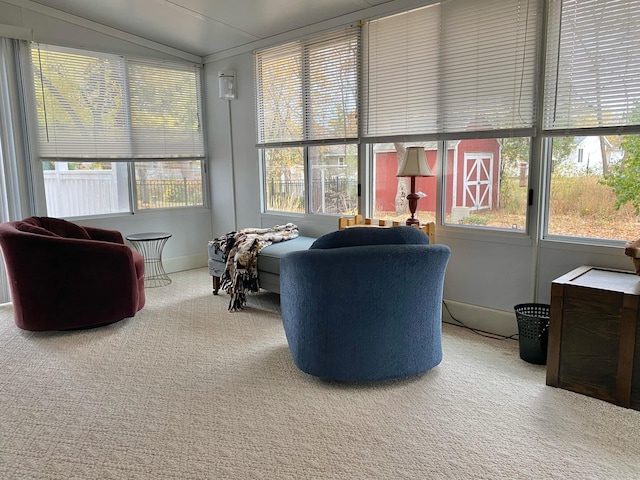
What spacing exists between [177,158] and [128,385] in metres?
3.25

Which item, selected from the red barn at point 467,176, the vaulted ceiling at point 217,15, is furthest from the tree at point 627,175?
the vaulted ceiling at point 217,15

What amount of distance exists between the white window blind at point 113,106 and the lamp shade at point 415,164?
2961mm

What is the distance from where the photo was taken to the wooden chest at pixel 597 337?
87.7 inches

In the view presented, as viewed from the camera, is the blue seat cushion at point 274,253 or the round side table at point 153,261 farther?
the round side table at point 153,261

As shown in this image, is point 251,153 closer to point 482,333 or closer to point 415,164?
point 415,164

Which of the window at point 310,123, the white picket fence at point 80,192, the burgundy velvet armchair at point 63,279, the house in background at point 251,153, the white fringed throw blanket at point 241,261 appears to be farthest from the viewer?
the white picket fence at point 80,192

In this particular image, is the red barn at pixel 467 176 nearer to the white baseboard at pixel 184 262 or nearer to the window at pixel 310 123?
the window at pixel 310 123

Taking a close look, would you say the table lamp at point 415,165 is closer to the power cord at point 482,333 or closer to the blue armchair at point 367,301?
the power cord at point 482,333

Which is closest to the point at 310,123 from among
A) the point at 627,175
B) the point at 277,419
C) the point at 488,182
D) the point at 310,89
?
the point at 310,89

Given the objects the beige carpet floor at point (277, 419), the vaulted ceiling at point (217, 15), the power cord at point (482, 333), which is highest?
the vaulted ceiling at point (217, 15)

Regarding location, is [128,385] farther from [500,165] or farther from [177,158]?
[177,158]

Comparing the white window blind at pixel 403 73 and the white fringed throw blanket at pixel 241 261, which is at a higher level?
the white window blind at pixel 403 73

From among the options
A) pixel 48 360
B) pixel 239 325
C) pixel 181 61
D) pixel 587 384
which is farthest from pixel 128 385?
pixel 181 61

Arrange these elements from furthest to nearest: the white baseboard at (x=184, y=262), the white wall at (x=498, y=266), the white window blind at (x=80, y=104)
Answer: the white baseboard at (x=184, y=262) → the white window blind at (x=80, y=104) → the white wall at (x=498, y=266)
